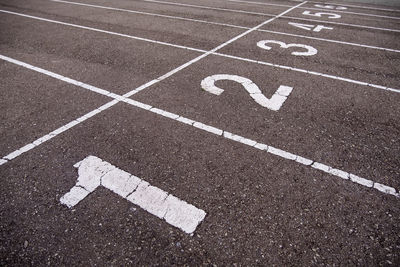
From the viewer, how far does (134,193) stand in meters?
3.10

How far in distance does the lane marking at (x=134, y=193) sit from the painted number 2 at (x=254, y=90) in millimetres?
2599

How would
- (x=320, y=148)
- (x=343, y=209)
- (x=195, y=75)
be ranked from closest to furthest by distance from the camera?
(x=343, y=209)
(x=320, y=148)
(x=195, y=75)

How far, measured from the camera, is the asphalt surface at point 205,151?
2592mm

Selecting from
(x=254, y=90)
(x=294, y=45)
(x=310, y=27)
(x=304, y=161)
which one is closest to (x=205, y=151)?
(x=304, y=161)

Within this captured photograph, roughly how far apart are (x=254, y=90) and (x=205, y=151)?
2.14 metres

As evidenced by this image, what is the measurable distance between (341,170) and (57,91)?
207 inches

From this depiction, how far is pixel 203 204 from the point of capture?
2982mm

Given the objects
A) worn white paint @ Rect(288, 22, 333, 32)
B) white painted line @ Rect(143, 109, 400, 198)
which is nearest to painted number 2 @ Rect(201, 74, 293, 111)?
white painted line @ Rect(143, 109, 400, 198)

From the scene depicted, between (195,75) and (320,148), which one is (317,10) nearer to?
(195,75)

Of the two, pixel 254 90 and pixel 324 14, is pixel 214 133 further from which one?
pixel 324 14

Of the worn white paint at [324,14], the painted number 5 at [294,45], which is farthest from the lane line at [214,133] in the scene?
the worn white paint at [324,14]

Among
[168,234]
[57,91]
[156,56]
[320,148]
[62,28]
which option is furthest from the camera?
[62,28]

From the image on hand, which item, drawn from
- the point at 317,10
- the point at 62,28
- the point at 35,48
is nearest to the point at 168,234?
the point at 35,48

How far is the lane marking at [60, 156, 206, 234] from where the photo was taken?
9.34ft
